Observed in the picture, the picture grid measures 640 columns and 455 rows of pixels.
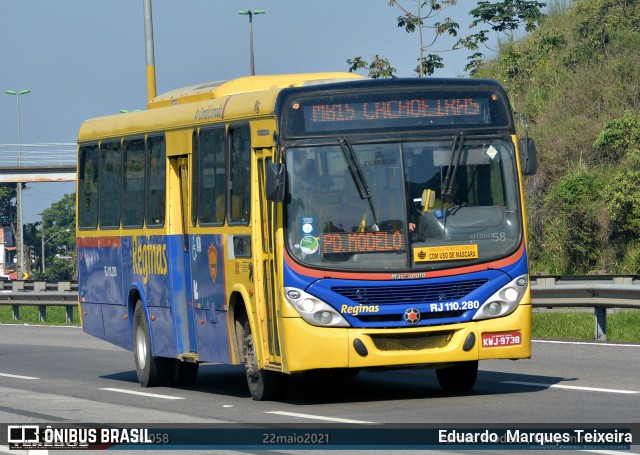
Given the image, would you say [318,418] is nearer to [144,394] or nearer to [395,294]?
[395,294]

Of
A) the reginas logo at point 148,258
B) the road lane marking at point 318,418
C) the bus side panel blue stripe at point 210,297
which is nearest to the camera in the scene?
the road lane marking at point 318,418

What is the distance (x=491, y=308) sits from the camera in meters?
13.6

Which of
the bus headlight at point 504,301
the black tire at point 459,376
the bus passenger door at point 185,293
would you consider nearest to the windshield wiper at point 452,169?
the bus headlight at point 504,301

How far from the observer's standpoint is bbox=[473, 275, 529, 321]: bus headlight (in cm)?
1356

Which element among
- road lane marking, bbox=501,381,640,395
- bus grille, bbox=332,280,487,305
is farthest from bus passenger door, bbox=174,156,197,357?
road lane marking, bbox=501,381,640,395

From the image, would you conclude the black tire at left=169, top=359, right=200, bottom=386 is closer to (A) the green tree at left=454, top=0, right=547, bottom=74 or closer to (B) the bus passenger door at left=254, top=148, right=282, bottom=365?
(B) the bus passenger door at left=254, top=148, right=282, bottom=365

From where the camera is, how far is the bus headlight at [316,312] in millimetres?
13336

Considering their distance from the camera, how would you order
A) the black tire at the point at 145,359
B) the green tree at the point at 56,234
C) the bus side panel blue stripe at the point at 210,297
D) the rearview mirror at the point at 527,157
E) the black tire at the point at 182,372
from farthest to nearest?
the green tree at the point at 56,234 < the black tire at the point at 182,372 < the black tire at the point at 145,359 < the bus side panel blue stripe at the point at 210,297 < the rearview mirror at the point at 527,157

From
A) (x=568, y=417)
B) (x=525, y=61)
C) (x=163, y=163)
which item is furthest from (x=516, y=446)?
(x=525, y=61)

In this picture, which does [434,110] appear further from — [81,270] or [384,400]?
[81,270]

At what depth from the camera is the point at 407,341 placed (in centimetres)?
1342

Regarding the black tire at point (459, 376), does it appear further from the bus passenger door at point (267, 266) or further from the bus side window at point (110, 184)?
the bus side window at point (110, 184)

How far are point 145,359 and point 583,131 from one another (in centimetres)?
3032

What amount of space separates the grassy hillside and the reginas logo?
2443cm
